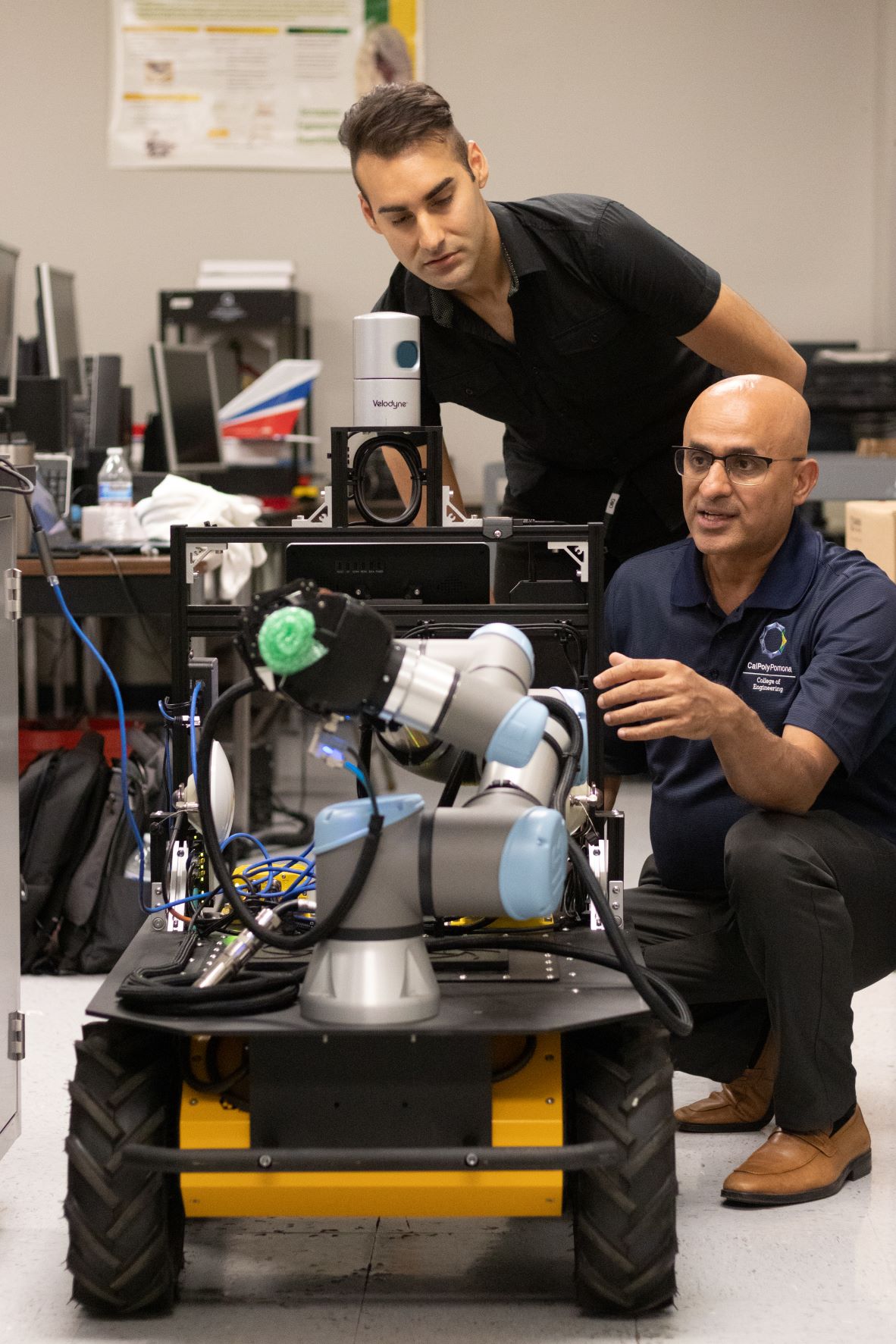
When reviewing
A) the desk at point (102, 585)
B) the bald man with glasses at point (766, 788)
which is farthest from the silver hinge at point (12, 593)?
the desk at point (102, 585)

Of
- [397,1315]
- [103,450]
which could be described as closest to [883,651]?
[397,1315]

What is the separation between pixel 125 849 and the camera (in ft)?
9.93

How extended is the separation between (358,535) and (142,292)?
5.15 meters

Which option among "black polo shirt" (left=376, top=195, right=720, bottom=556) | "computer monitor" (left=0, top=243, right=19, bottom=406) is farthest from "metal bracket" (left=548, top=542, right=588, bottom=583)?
"computer monitor" (left=0, top=243, right=19, bottom=406)

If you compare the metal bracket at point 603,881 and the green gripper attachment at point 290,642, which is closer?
the green gripper attachment at point 290,642

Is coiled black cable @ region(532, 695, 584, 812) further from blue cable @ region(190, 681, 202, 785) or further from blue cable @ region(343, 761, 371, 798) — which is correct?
blue cable @ region(190, 681, 202, 785)

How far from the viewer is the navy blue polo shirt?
71.9 inches

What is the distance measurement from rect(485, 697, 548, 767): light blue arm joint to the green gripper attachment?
170 millimetres

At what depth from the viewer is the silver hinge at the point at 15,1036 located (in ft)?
6.11

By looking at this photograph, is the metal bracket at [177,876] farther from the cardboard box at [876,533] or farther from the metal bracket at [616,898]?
the cardboard box at [876,533]

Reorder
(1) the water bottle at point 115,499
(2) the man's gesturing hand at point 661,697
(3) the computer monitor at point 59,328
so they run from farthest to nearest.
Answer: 1. (3) the computer monitor at point 59,328
2. (1) the water bottle at point 115,499
3. (2) the man's gesturing hand at point 661,697

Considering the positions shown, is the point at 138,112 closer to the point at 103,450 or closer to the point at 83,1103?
the point at 103,450

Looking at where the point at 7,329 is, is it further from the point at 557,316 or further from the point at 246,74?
the point at 246,74

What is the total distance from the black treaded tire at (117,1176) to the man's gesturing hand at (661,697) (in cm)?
56
